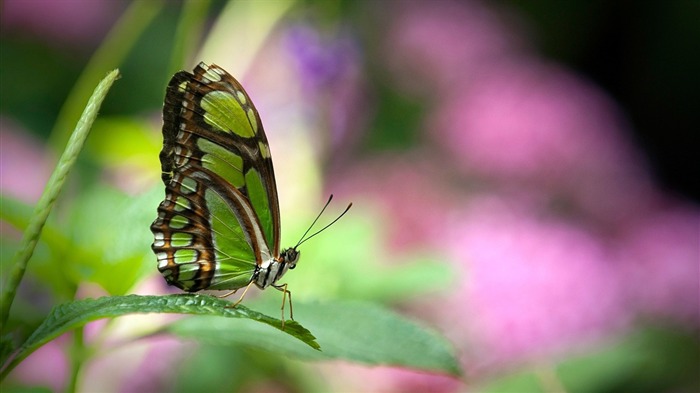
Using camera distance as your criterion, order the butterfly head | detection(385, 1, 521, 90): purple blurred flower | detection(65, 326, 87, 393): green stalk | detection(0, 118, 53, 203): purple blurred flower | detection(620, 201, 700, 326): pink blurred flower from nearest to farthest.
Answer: detection(65, 326, 87, 393): green stalk < the butterfly head < detection(0, 118, 53, 203): purple blurred flower < detection(620, 201, 700, 326): pink blurred flower < detection(385, 1, 521, 90): purple blurred flower

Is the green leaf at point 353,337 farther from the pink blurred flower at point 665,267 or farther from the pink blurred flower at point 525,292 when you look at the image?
the pink blurred flower at point 665,267

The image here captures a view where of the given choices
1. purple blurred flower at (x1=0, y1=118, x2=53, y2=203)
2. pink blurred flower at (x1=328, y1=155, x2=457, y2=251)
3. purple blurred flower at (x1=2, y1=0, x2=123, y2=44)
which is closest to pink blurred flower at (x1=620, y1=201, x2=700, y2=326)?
pink blurred flower at (x1=328, y1=155, x2=457, y2=251)

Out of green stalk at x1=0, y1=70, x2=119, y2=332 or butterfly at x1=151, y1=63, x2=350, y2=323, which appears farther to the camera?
butterfly at x1=151, y1=63, x2=350, y2=323

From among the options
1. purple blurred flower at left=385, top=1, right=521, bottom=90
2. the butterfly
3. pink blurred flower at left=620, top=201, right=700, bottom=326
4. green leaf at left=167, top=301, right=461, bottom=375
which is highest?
purple blurred flower at left=385, top=1, right=521, bottom=90

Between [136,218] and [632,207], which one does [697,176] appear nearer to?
[632,207]

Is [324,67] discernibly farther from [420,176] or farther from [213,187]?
[213,187]

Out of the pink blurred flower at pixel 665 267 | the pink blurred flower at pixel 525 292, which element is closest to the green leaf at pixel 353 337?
the pink blurred flower at pixel 525 292

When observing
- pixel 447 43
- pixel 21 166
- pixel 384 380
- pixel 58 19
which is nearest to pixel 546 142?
pixel 447 43

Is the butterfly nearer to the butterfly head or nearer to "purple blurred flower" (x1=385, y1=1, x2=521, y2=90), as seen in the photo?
the butterfly head
